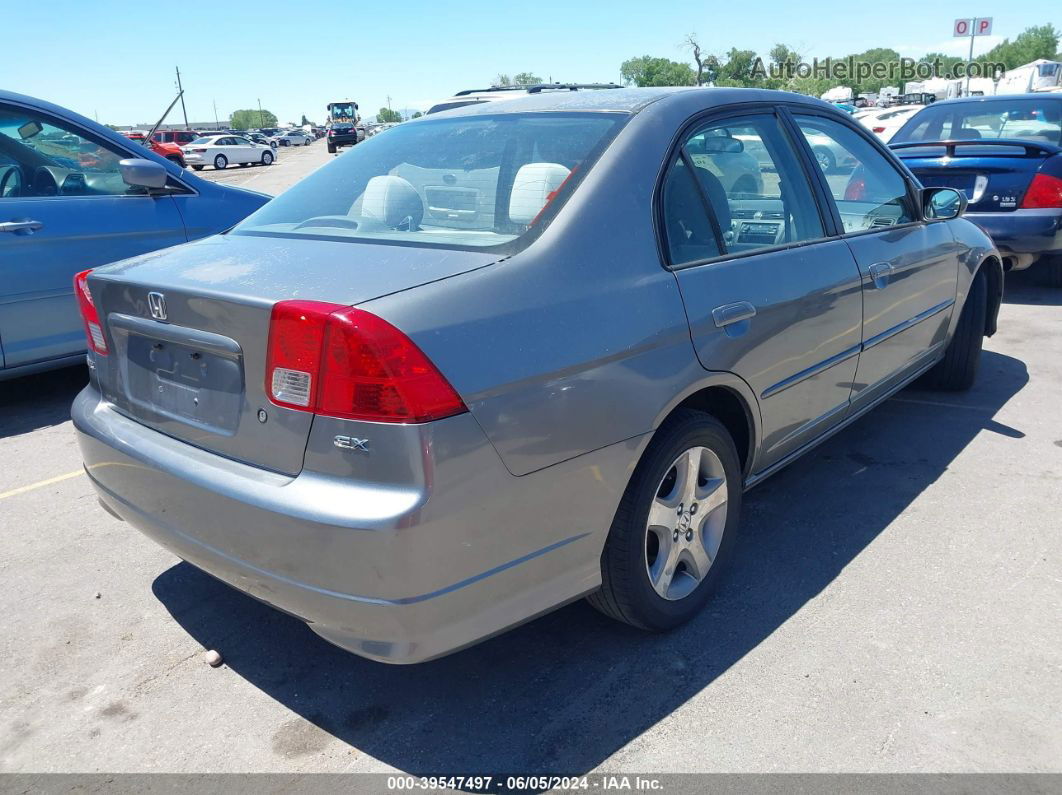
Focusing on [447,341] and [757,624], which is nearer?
[447,341]

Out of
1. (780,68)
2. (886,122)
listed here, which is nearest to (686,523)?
(886,122)

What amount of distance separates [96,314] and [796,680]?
7.84ft

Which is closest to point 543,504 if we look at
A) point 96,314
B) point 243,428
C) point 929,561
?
point 243,428

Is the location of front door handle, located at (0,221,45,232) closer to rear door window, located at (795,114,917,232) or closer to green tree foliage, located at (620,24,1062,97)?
rear door window, located at (795,114,917,232)

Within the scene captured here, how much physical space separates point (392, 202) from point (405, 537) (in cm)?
135

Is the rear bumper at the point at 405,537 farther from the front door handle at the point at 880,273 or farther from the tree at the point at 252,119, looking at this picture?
the tree at the point at 252,119

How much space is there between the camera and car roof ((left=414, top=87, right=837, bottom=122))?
9.67 feet

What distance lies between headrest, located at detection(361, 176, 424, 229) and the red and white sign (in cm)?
4633

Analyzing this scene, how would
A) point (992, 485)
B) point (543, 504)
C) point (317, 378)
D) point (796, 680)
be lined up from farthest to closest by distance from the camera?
point (992, 485) → point (796, 680) → point (543, 504) → point (317, 378)

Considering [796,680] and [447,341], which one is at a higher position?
[447,341]

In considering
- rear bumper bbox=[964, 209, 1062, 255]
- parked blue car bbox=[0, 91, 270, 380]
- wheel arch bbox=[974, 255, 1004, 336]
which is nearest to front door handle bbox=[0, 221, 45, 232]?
parked blue car bbox=[0, 91, 270, 380]

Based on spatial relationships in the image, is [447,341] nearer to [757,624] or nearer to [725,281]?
[725,281]

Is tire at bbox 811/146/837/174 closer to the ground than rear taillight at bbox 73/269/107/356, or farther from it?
farther from it

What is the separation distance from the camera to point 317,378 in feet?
6.67
